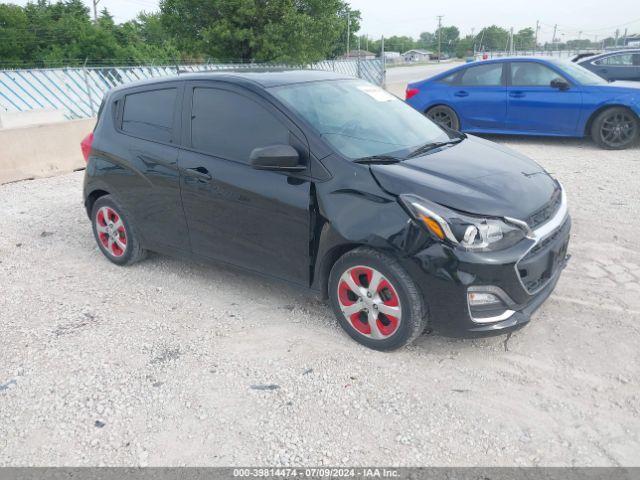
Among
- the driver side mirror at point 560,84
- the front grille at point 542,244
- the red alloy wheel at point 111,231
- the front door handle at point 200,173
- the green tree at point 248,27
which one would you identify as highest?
the green tree at point 248,27

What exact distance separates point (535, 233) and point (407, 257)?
0.78 meters

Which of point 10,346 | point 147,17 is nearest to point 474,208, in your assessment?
point 10,346

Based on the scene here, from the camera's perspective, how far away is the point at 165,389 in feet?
10.5

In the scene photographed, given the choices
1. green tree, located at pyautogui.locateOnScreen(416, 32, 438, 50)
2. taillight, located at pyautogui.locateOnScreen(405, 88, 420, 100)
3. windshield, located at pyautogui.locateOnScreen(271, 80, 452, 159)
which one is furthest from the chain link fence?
green tree, located at pyautogui.locateOnScreen(416, 32, 438, 50)

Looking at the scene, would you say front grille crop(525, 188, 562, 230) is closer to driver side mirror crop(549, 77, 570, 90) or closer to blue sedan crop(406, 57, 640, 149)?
blue sedan crop(406, 57, 640, 149)

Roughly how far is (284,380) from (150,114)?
98.2 inches

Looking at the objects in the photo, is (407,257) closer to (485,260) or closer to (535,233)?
(485,260)

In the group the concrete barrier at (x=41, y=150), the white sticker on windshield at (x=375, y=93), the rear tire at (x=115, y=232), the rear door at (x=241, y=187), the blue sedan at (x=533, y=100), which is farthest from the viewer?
the blue sedan at (x=533, y=100)

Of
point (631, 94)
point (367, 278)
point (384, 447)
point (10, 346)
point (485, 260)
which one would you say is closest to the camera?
point (384, 447)

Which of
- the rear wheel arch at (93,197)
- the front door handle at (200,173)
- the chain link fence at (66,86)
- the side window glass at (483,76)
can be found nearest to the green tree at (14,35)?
the chain link fence at (66,86)

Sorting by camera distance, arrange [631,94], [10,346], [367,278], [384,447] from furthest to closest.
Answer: [631,94] → [10,346] → [367,278] → [384,447]

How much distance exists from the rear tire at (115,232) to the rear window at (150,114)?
686mm

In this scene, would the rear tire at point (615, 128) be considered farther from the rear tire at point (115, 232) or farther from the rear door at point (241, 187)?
the rear tire at point (115, 232)

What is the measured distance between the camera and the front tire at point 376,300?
320 cm
